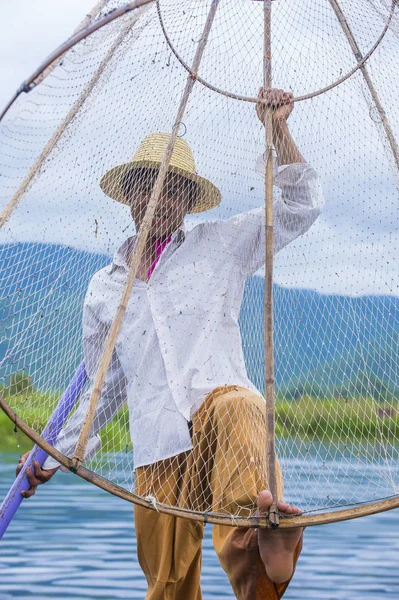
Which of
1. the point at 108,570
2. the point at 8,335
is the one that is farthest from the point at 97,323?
the point at 108,570

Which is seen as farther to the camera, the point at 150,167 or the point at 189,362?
the point at 150,167

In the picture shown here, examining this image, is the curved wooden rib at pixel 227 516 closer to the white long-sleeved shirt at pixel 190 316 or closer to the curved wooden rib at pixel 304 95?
the white long-sleeved shirt at pixel 190 316

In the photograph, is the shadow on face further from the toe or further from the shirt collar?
the toe

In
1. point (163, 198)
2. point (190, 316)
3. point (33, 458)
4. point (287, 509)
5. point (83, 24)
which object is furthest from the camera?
point (33, 458)

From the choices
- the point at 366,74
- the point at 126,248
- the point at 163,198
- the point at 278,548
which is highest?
the point at 366,74

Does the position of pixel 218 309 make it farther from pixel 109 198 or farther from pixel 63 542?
pixel 63 542

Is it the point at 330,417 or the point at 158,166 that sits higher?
the point at 158,166

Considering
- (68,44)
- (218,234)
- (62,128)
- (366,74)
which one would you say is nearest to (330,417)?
(218,234)

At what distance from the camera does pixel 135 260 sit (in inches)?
91.0

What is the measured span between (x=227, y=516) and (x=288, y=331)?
32.5 inches

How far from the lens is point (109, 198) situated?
8.82 ft

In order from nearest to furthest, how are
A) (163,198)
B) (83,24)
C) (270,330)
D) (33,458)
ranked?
(270,330) < (83,24) < (163,198) < (33,458)

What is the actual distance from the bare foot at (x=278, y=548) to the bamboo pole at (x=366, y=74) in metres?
1.11

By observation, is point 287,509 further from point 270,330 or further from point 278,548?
point 270,330
